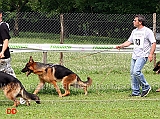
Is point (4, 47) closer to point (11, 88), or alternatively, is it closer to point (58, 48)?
point (11, 88)

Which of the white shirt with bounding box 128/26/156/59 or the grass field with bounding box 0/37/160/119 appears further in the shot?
the white shirt with bounding box 128/26/156/59

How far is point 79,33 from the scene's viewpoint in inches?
725

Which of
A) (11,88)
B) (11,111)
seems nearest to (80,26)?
(11,88)

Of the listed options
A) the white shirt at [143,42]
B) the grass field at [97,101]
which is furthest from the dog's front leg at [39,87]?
the white shirt at [143,42]

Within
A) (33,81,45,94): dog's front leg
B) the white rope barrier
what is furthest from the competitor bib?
(33,81,45,94): dog's front leg

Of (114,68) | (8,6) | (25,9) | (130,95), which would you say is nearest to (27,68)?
(130,95)

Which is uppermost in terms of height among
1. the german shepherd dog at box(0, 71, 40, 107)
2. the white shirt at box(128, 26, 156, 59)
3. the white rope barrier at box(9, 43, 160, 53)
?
the white shirt at box(128, 26, 156, 59)

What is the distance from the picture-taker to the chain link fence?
15.7m

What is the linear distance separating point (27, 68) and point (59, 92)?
33.4 inches

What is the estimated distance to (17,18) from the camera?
657 inches

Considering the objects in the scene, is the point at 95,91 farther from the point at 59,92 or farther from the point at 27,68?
the point at 27,68

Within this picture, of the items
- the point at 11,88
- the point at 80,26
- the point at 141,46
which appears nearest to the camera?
the point at 11,88

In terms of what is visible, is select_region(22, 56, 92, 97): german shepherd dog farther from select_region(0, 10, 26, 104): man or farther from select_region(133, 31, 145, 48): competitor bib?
select_region(133, 31, 145, 48): competitor bib

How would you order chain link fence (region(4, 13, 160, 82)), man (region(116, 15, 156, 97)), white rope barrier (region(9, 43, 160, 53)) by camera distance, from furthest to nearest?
Answer: chain link fence (region(4, 13, 160, 82))
white rope barrier (region(9, 43, 160, 53))
man (region(116, 15, 156, 97))
